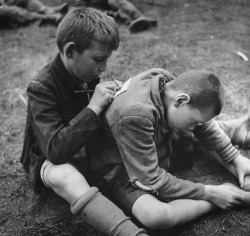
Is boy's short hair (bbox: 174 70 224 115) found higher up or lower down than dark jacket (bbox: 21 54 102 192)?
higher up

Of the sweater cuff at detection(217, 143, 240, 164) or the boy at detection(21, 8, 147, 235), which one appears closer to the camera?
the boy at detection(21, 8, 147, 235)

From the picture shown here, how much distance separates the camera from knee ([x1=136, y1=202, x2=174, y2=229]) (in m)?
1.78

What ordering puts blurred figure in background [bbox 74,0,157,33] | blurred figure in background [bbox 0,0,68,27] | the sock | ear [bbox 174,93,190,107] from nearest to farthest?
1. the sock
2. ear [bbox 174,93,190,107]
3. blurred figure in background [bbox 74,0,157,33]
4. blurred figure in background [bbox 0,0,68,27]

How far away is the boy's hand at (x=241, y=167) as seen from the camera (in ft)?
7.07

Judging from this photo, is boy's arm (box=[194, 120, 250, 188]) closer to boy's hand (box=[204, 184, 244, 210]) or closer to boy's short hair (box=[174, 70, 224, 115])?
boy's hand (box=[204, 184, 244, 210])

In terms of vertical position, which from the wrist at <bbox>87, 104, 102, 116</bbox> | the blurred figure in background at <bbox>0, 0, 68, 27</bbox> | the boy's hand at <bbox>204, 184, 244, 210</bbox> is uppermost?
the wrist at <bbox>87, 104, 102, 116</bbox>

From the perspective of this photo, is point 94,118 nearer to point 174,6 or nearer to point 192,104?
point 192,104

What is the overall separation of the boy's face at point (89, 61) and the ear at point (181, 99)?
501mm

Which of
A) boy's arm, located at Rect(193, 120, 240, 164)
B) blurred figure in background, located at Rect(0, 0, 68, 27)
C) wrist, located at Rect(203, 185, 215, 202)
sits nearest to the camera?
wrist, located at Rect(203, 185, 215, 202)

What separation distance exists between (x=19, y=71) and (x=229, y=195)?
2.85 meters

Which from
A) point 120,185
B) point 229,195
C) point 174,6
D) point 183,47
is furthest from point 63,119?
point 174,6

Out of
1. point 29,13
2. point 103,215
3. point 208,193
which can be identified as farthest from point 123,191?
point 29,13

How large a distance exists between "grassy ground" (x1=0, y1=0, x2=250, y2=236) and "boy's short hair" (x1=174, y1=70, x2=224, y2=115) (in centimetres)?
67

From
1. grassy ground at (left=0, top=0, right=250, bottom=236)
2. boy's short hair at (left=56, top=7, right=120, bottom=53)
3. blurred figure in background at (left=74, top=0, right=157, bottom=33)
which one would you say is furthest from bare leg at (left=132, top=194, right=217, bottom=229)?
blurred figure in background at (left=74, top=0, right=157, bottom=33)
